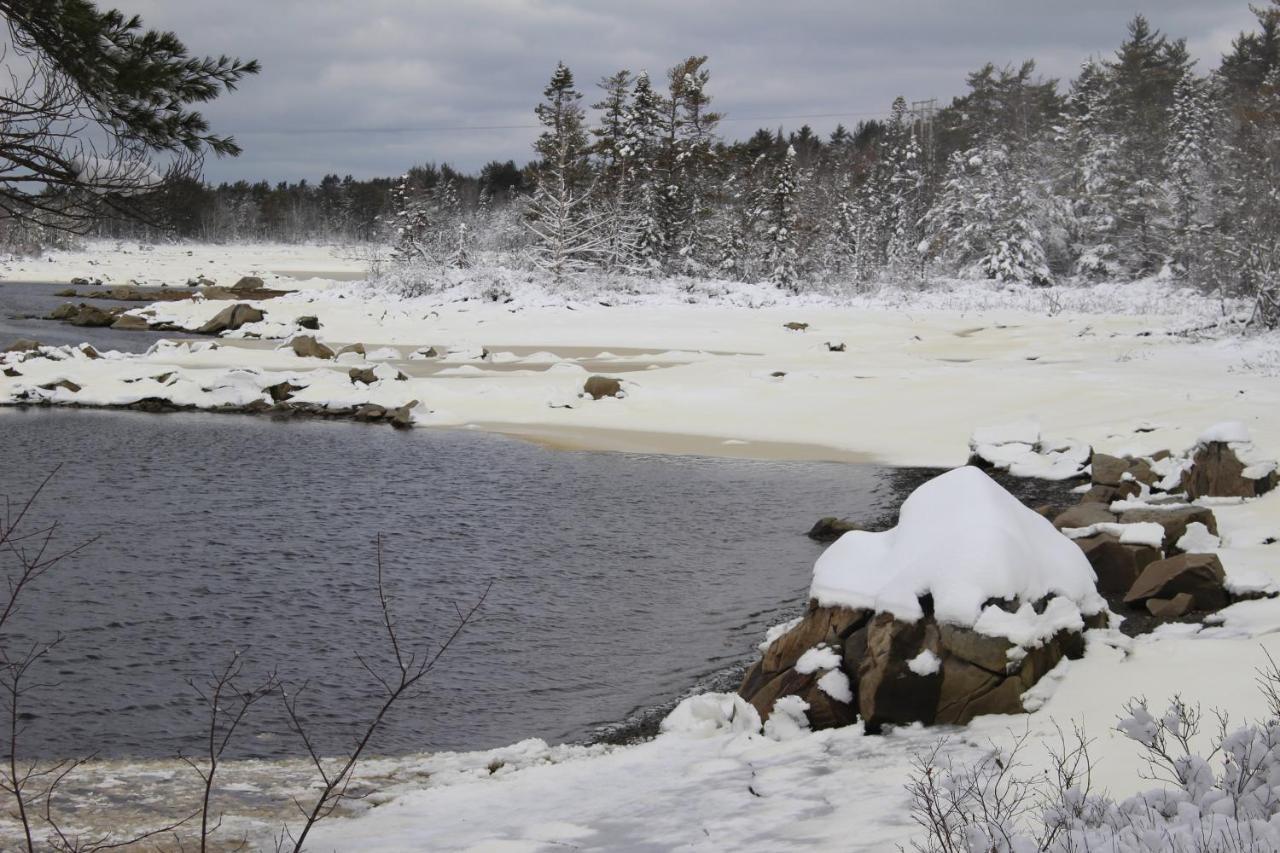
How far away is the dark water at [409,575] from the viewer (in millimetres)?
9250

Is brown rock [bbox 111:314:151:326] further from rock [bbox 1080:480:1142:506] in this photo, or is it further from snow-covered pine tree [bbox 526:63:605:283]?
rock [bbox 1080:480:1142:506]

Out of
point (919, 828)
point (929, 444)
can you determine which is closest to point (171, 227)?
point (919, 828)

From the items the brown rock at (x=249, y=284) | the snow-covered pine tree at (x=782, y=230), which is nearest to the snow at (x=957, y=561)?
the snow-covered pine tree at (x=782, y=230)

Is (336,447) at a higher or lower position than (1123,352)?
lower

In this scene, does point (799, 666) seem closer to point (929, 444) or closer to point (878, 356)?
point (929, 444)

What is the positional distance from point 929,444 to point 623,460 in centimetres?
599

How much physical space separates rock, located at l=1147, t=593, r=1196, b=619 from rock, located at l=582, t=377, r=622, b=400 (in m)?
17.0

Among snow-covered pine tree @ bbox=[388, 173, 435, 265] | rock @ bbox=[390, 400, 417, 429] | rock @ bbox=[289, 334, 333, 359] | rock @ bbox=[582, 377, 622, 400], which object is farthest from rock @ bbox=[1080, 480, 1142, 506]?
snow-covered pine tree @ bbox=[388, 173, 435, 265]

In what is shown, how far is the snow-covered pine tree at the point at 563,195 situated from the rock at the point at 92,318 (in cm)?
1903

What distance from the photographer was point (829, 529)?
15.0 m

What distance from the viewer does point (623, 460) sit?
20.7 metres

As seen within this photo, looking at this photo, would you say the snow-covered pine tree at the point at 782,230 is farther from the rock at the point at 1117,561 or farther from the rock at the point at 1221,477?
the rock at the point at 1117,561

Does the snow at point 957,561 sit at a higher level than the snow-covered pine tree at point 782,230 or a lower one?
lower

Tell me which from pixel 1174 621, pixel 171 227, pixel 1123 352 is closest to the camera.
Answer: pixel 171 227
